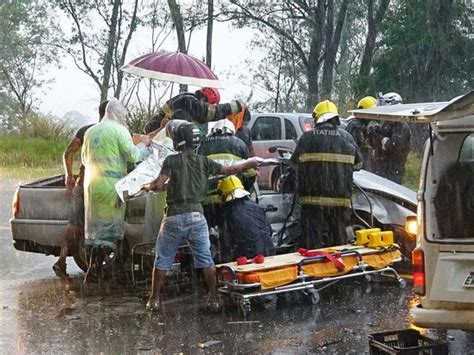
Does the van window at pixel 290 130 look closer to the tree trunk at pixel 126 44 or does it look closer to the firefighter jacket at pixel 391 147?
the firefighter jacket at pixel 391 147

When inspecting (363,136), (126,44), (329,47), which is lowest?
(363,136)

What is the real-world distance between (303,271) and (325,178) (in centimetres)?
119

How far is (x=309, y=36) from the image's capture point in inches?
1299

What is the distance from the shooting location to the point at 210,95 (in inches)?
405

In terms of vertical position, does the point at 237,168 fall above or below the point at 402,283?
above

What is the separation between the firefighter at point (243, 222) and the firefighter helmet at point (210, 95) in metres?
2.29

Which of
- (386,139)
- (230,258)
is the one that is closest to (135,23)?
(386,139)

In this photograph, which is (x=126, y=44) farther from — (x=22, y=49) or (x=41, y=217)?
(x=41, y=217)

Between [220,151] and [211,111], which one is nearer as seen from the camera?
[220,151]

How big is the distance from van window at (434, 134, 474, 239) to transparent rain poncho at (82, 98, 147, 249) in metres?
3.42

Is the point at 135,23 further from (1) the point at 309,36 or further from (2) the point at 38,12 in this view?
(1) the point at 309,36

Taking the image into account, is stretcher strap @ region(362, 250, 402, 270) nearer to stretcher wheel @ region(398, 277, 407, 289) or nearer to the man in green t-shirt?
stretcher wheel @ region(398, 277, 407, 289)

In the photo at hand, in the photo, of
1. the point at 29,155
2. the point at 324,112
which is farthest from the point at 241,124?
the point at 29,155

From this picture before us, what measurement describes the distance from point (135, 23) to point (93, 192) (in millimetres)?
29872
